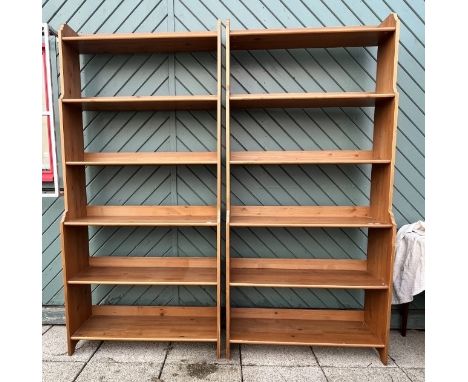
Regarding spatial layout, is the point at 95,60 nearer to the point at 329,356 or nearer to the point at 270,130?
the point at 270,130

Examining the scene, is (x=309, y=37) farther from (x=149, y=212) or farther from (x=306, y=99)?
(x=149, y=212)

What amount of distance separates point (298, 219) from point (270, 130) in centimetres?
77

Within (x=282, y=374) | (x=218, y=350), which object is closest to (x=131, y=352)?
(x=218, y=350)

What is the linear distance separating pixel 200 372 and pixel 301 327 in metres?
0.85

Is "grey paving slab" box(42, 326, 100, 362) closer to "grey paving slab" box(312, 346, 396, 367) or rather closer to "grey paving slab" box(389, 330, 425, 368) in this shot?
"grey paving slab" box(312, 346, 396, 367)

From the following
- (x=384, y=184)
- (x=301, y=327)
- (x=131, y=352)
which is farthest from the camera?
(x=301, y=327)

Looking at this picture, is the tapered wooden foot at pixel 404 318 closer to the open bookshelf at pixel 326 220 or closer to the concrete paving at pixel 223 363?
the concrete paving at pixel 223 363

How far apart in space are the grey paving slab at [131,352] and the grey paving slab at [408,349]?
177 centimetres

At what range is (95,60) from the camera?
7.73 ft

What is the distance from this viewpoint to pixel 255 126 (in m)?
2.36

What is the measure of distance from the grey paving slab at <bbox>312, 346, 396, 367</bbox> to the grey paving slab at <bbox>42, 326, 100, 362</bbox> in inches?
68.9

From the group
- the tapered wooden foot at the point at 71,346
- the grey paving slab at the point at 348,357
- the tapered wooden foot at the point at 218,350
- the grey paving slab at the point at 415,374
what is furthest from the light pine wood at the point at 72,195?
the grey paving slab at the point at 415,374

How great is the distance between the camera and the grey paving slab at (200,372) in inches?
75.1

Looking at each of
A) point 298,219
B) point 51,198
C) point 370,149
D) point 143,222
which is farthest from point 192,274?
point 370,149
